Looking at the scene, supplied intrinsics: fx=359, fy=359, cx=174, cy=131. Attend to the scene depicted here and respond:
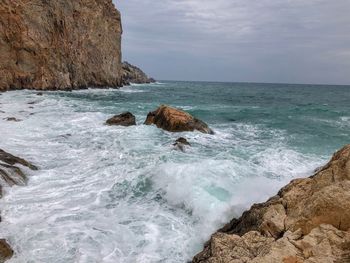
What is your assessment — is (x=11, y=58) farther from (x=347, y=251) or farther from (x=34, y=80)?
(x=347, y=251)

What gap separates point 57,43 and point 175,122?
108ft

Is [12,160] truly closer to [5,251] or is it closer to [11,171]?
[11,171]

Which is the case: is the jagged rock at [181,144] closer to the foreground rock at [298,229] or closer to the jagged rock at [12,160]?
the jagged rock at [12,160]

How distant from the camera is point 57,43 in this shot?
4588 centimetres

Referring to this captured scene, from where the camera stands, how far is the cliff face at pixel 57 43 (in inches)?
1549

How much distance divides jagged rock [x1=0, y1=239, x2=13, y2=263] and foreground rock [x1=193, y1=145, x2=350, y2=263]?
10.6 feet

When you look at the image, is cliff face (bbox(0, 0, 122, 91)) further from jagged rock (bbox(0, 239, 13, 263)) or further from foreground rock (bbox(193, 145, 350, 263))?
foreground rock (bbox(193, 145, 350, 263))

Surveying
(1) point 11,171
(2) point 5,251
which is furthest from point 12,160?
(2) point 5,251

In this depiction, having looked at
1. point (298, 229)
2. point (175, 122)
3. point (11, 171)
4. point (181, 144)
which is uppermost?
point (298, 229)

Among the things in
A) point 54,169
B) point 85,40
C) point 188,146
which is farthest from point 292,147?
point 85,40

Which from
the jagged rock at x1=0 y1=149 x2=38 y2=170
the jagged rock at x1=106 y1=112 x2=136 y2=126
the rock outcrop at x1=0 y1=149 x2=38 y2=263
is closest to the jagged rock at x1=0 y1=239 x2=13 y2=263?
the rock outcrop at x1=0 y1=149 x2=38 y2=263

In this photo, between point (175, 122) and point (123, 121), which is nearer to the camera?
point (175, 122)

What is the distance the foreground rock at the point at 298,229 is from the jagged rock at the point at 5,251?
3224 millimetres

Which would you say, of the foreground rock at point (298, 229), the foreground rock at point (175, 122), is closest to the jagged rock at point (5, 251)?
the foreground rock at point (298, 229)
